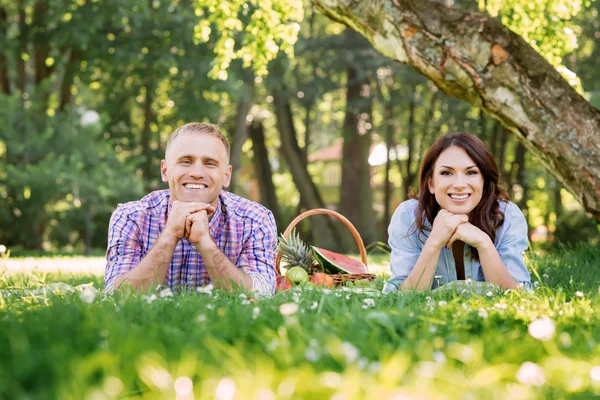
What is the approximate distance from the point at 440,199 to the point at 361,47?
14.9 m

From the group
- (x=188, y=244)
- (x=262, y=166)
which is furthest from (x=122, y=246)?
(x=262, y=166)

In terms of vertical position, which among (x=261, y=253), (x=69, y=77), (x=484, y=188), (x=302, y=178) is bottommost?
(x=302, y=178)

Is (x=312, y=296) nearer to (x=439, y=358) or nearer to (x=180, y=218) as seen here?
(x=180, y=218)

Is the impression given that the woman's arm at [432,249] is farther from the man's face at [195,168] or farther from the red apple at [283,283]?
the man's face at [195,168]

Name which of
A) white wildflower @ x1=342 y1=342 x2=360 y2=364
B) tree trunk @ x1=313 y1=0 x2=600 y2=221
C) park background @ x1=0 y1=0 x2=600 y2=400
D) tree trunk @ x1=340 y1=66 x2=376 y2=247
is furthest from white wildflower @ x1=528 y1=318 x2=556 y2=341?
tree trunk @ x1=340 y1=66 x2=376 y2=247

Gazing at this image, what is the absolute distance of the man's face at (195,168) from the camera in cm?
461

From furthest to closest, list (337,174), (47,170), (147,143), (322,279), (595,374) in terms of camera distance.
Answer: (337,174), (147,143), (47,170), (322,279), (595,374)

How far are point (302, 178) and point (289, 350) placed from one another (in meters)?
19.9

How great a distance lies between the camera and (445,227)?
14.8 ft

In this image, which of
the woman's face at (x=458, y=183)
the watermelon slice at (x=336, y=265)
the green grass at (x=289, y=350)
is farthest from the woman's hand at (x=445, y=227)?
the watermelon slice at (x=336, y=265)

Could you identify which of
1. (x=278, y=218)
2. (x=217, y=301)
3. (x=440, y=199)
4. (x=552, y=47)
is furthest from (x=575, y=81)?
(x=278, y=218)

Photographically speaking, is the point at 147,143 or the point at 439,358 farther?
the point at 147,143

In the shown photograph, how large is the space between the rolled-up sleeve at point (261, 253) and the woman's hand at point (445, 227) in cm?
111

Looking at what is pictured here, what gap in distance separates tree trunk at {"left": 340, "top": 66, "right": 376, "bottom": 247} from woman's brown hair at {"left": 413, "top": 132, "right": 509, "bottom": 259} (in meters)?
15.8
